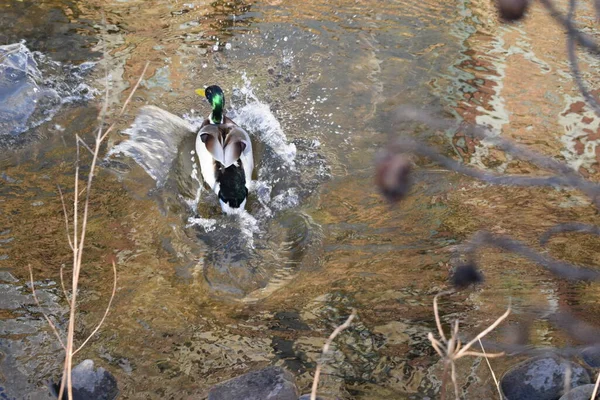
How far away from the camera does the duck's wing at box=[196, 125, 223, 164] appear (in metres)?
5.20

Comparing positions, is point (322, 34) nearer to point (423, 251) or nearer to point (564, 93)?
point (564, 93)

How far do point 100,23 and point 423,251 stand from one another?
13.9 feet

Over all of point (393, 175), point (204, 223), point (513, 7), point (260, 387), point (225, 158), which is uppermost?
point (513, 7)

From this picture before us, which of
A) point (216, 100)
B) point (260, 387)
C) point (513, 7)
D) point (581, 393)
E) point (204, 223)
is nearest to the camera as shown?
point (513, 7)

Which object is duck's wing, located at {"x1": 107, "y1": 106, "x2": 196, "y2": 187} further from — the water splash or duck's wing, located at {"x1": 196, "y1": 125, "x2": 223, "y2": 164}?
the water splash

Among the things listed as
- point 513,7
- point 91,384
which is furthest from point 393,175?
point 91,384

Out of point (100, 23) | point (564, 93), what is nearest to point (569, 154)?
point (564, 93)

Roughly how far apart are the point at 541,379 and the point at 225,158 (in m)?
2.69

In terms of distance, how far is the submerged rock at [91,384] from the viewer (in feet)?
10.8

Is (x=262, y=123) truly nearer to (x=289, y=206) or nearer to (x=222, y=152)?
(x=222, y=152)

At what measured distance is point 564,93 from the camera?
6.05 metres

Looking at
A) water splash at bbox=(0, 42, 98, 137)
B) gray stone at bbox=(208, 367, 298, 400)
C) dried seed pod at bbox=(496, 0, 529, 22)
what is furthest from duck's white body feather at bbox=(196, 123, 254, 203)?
dried seed pod at bbox=(496, 0, 529, 22)

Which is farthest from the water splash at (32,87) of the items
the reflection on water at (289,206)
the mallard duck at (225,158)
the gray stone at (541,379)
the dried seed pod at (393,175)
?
the dried seed pod at (393,175)

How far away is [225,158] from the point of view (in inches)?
204
